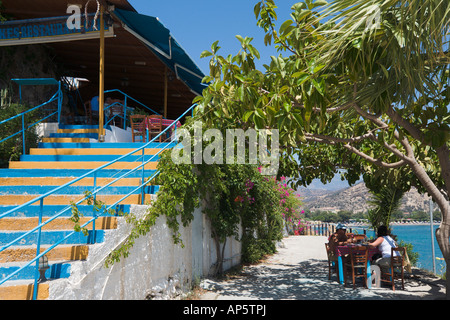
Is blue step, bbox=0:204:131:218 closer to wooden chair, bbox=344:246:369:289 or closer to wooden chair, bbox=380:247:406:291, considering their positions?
wooden chair, bbox=344:246:369:289

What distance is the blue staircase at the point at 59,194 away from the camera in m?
3.92

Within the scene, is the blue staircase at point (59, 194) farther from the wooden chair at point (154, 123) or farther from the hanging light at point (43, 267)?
the wooden chair at point (154, 123)

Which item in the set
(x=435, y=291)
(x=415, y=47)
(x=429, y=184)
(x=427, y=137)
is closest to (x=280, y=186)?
(x=435, y=291)

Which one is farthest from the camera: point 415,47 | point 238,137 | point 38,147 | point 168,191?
point 38,147

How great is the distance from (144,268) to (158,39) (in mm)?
5932

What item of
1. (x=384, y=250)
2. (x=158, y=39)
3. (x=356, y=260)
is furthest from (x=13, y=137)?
(x=384, y=250)

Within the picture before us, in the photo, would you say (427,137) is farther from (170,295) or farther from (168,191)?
(170,295)

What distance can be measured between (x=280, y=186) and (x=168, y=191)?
9.61 metres

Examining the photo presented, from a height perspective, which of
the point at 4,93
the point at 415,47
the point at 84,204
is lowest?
the point at 84,204

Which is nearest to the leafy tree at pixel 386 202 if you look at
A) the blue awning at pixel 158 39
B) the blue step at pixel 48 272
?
the blue awning at pixel 158 39

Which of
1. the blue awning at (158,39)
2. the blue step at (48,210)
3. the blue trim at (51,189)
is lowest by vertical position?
the blue step at (48,210)

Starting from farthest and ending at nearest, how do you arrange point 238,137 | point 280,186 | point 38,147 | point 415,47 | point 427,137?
point 280,186 < point 38,147 < point 238,137 < point 427,137 < point 415,47

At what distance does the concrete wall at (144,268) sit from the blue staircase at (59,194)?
0.15 meters

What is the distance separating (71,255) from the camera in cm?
413
